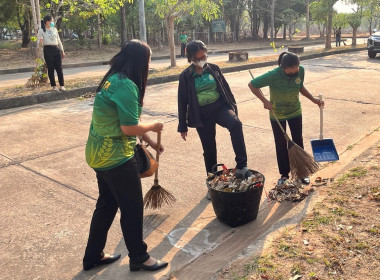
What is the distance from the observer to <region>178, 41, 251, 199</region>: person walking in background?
13.3ft

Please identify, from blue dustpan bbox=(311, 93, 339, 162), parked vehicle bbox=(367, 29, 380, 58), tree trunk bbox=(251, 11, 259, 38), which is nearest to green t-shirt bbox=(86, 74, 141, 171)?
blue dustpan bbox=(311, 93, 339, 162)

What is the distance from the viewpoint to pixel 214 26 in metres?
36.5

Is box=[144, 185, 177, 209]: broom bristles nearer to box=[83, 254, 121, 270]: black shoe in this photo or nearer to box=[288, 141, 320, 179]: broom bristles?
box=[83, 254, 121, 270]: black shoe

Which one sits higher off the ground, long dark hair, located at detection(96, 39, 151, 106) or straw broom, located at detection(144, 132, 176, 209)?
long dark hair, located at detection(96, 39, 151, 106)

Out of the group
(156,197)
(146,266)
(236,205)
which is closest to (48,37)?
(156,197)

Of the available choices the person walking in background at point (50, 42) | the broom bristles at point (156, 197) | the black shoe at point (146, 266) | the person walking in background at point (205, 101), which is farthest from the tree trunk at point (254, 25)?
the black shoe at point (146, 266)

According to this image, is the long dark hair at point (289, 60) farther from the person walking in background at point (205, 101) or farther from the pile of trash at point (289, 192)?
the pile of trash at point (289, 192)

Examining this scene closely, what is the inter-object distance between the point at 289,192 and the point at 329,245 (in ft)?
4.03

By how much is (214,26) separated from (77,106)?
95.5 feet

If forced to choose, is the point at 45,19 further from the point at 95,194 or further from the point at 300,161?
the point at 300,161

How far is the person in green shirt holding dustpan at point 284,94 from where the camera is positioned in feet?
13.8

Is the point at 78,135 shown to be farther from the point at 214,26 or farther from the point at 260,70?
the point at 214,26

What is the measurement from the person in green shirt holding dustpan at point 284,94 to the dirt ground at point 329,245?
26.5 inches

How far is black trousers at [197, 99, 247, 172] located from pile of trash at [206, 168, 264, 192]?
0.51ft
